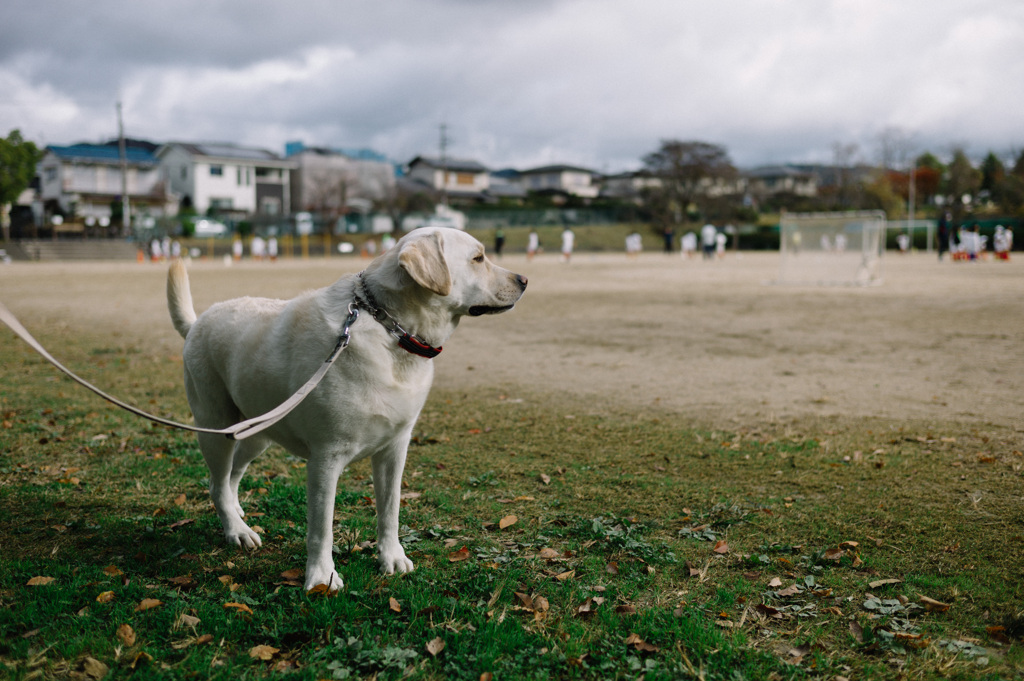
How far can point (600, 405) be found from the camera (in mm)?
7738

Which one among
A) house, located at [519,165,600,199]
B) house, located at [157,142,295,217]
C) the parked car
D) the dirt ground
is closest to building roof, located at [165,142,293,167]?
house, located at [157,142,295,217]

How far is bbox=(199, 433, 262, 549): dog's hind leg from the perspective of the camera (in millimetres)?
3992

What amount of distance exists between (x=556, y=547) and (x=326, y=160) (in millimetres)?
86740

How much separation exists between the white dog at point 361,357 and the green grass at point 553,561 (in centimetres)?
49

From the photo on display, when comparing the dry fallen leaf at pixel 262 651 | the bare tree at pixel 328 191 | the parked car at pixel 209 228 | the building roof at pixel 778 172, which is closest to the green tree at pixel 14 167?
the parked car at pixel 209 228

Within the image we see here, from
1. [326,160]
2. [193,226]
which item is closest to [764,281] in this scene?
[193,226]

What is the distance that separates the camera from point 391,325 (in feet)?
11.1

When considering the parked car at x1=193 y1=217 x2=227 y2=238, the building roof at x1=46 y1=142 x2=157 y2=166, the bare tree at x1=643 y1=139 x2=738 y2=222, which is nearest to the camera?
the parked car at x1=193 y1=217 x2=227 y2=238

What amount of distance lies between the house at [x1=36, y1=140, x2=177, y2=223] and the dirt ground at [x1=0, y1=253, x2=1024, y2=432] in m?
51.3

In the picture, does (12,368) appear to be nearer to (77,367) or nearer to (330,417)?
(77,367)

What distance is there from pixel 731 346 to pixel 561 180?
343 ft

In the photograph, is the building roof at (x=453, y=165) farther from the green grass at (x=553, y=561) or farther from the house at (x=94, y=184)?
the green grass at (x=553, y=561)

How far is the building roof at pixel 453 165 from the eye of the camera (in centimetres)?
9969

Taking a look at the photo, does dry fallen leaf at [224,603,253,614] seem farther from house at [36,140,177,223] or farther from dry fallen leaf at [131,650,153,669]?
house at [36,140,177,223]
